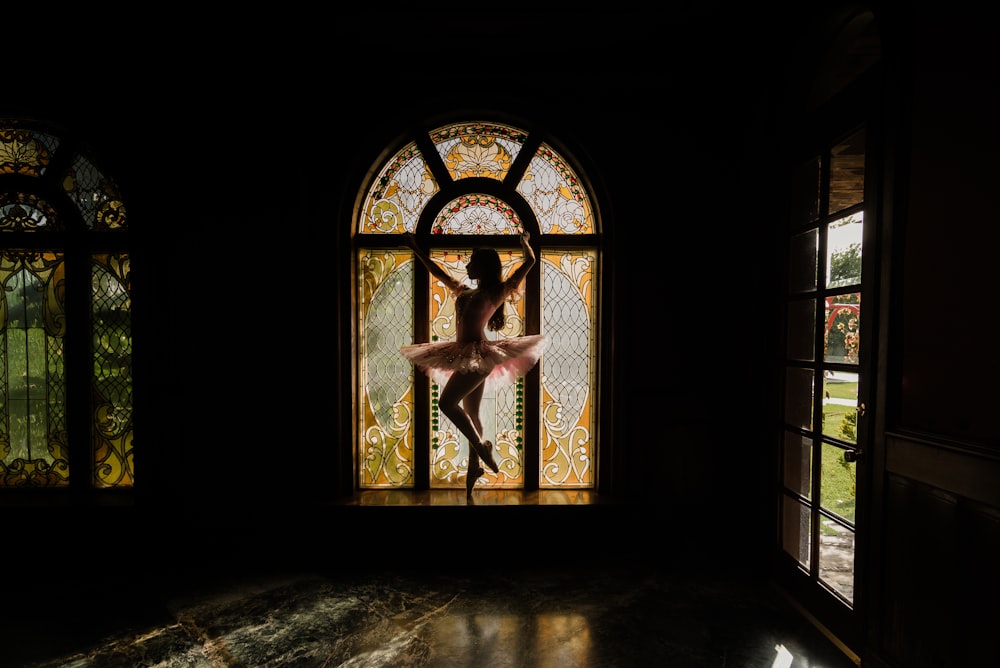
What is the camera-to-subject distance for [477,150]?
2824 mm

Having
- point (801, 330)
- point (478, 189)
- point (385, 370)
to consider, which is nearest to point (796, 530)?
point (801, 330)

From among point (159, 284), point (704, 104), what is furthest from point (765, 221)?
point (159, 284)

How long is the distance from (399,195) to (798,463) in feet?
9.08

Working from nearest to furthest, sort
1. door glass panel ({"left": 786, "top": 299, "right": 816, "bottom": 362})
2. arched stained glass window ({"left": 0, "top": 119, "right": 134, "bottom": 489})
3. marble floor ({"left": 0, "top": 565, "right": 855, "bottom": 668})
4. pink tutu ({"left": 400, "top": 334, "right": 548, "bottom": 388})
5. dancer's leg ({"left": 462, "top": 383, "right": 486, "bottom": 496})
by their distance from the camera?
marble floor ({"left": 0, "top": 565, "right": 855, "bottom": 668}) → door glass panel ({"left": 786, "top": 299, "right": 816, "bottom": 362}) → pink tutu ({"left": 400, "top": 334, "right": 548, "bottom": 388}) → dancer's leg ({"left": 462, "top": 383, "right": 486, "bottom": 496}) → arched stained glass window ({"left": 0, "top": 119, "right": 134, "bottom": 489})

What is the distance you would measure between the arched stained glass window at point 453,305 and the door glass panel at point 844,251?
123cm

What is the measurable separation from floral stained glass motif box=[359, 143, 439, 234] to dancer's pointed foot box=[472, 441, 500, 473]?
57.7 inches

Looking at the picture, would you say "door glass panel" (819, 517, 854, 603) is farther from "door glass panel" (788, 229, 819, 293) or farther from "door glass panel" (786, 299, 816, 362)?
"door glass panel" (788, 229, 819, 293)

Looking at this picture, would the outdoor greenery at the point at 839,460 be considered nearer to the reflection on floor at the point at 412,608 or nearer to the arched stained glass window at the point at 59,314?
the reflection on floor at the point at 412,608

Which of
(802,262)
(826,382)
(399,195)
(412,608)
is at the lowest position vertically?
(412,608)

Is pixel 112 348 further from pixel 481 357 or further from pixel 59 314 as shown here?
pixel 481 357

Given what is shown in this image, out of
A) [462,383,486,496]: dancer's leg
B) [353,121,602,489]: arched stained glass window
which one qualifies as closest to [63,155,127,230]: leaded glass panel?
[353,121,602,489]: arched stained glass window

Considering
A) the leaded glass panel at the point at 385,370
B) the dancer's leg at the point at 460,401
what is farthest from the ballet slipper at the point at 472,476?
the leaded glass panel at the point at 385,370

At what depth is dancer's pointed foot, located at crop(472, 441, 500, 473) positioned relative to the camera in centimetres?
258

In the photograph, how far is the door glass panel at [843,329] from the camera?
1.81 metres
